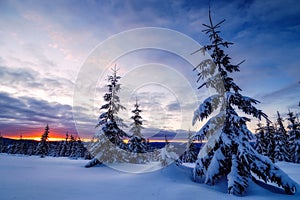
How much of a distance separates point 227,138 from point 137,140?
21.5 m

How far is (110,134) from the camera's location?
2017 cm

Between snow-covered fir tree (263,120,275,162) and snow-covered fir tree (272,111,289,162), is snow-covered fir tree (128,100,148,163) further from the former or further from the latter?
snow-covered fir tree (272,111,289,162)

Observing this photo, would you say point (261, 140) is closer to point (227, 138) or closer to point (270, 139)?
point (270, 139)

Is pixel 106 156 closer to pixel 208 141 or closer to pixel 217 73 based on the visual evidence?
pixel 208 141

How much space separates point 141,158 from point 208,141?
19.6 m

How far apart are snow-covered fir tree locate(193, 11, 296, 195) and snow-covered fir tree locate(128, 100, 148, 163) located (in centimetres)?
1783

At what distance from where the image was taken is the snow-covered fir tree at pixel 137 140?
27.6 m

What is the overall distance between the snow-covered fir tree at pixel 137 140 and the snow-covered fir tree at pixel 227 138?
1783 cm

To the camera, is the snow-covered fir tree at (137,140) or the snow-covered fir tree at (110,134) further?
the snow-covered fir tree at (137,140)

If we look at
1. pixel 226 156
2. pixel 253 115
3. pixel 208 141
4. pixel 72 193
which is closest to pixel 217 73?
pixel 253 115

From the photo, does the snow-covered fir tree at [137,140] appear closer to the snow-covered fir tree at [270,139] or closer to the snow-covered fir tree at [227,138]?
the snow-covered fir tree at [227,138]

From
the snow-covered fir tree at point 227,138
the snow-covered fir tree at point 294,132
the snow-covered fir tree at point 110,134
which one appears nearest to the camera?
the snow-covered fir tree at point 227,138

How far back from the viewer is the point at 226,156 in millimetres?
9586

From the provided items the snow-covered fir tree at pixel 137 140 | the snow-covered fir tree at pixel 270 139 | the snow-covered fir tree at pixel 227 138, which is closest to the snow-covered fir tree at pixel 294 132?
the snow-covered fir tree at pixel 270 139
